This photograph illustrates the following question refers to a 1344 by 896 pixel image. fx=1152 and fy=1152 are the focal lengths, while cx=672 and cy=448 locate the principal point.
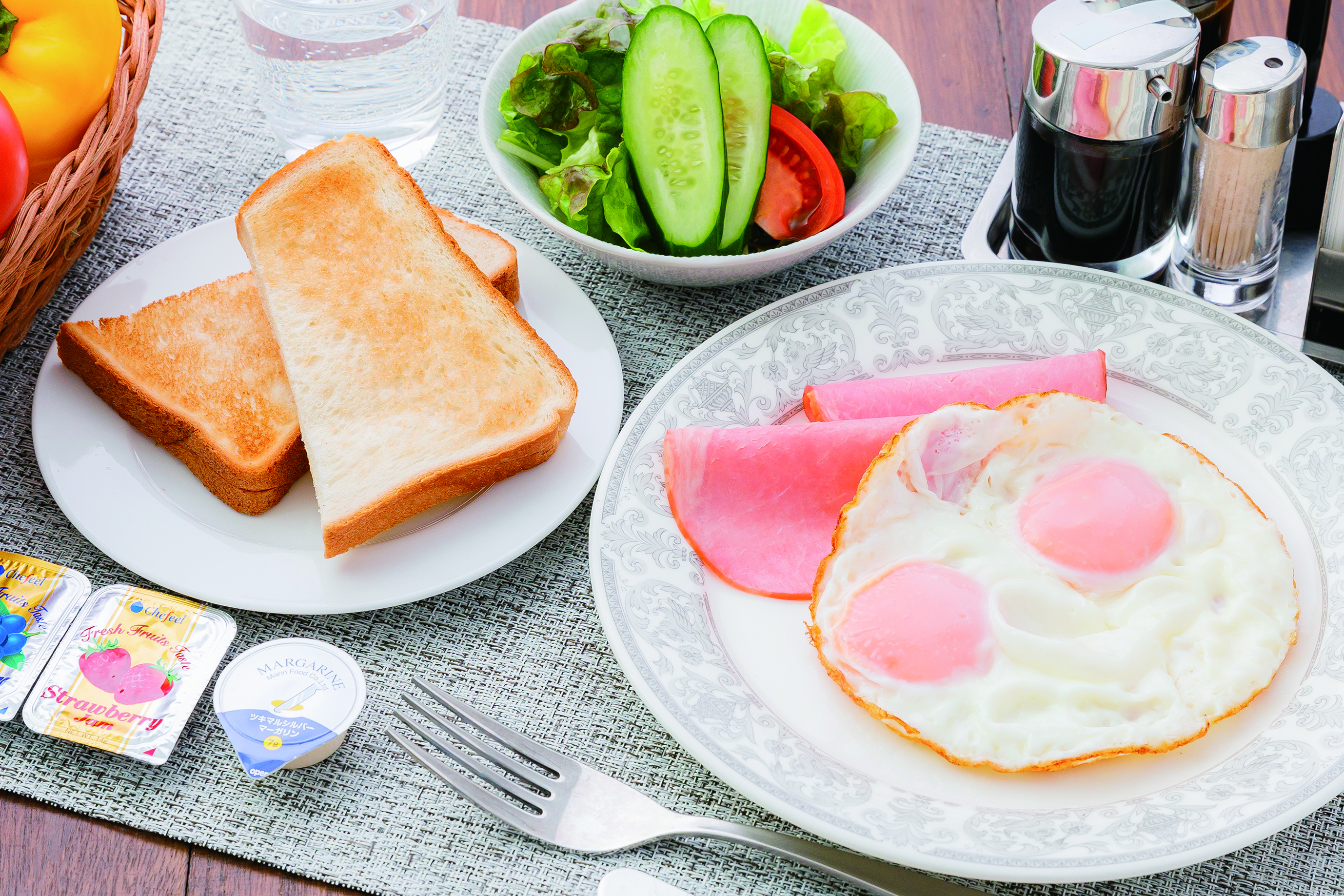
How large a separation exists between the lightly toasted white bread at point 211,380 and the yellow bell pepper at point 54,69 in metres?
0.32

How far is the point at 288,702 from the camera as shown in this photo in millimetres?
1650

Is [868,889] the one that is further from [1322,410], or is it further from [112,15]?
[112,15]

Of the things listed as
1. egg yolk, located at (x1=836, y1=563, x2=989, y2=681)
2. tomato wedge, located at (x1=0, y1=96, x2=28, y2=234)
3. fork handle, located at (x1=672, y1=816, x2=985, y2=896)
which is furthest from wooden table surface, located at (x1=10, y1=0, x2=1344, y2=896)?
fork handle, located at (x1=672, y1=816, x2=985, y2=896)

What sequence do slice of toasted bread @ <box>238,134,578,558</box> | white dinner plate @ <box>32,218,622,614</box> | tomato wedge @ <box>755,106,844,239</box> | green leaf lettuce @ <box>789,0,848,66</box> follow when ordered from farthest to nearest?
green leaf lettuce @ <box>789,0,848,66</box>
tomato wedge @ <box>755,106,844,239</box>
slice of toasted bread @ <box>238,134,578,558</box>
white dinner plate @ <box>32,218,622,614</box>

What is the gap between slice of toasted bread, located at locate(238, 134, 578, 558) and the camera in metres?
1.90

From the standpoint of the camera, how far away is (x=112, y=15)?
2.11 metres

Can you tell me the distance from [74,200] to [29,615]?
0.73m

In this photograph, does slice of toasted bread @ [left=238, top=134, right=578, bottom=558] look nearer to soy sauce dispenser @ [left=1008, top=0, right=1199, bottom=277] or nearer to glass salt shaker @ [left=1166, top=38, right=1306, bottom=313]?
soy sauce dispenser @ [left=1008, top=0, right=1199, bottom=277]

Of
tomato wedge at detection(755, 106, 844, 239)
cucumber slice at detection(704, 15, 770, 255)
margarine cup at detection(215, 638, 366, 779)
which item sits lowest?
margarine cup at detection(215, 638, 366, 779)

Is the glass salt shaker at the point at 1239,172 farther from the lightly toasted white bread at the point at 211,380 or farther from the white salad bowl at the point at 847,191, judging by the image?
the lightly toasted white bread at the point at 211,380

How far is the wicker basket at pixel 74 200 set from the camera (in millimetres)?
1884

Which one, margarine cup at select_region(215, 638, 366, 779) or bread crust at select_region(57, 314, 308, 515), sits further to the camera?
bread crust at select_region(57, 314, 308, 515)

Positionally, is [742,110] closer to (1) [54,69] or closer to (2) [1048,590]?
(2) [1048,590]

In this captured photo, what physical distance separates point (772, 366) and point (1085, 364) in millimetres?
530
